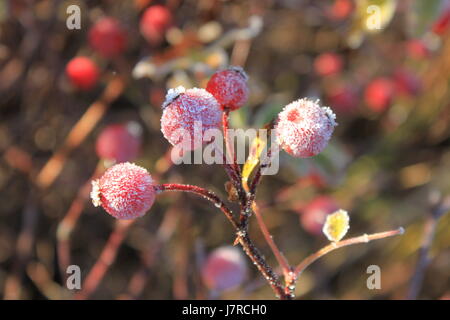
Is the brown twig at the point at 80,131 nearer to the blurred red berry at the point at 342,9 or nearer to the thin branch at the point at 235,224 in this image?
the blurred red berry at the point at 342,9

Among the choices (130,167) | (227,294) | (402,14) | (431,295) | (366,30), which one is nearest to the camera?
(130,167)

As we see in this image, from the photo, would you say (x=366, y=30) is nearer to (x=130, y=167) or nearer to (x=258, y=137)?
(x=258, y=137)

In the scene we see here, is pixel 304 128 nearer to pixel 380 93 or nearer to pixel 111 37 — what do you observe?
pixel 111 37

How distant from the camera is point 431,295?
1.62 meters

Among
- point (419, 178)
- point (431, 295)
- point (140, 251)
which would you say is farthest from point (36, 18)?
point (431, 295)

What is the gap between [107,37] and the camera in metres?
1.31

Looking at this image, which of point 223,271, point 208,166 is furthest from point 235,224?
point 208,166

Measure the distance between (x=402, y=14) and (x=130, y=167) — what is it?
143 cm

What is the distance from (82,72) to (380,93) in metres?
0.93

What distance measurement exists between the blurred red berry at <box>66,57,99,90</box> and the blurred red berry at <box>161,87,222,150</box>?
0.78 metres

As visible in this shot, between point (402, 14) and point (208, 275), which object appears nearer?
point (208, 275)

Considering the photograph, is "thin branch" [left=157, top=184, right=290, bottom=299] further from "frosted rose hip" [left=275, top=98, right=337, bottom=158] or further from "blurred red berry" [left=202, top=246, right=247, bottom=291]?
"blurred red berry" [left=202, top=246, right=247, bottom=291]

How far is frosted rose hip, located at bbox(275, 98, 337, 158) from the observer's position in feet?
2.15

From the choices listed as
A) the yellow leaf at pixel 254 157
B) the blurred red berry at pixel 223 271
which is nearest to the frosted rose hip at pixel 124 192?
the yellow leaf at pixel 254 157
